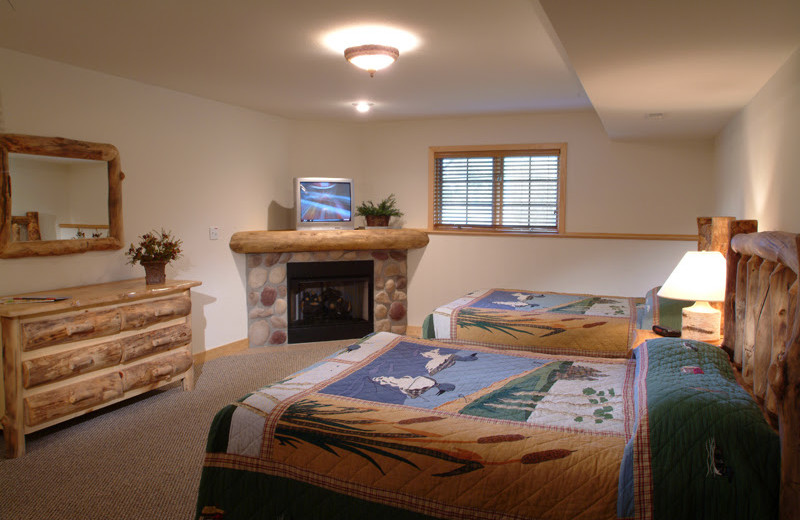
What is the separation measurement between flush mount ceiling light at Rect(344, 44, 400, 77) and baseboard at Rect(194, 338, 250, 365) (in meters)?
2.86

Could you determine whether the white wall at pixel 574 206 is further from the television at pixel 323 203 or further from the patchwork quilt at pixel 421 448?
the patchwork quilt at pixel 421 448

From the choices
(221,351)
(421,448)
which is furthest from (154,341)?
(421,448)

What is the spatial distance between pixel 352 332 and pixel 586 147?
290 centimetres

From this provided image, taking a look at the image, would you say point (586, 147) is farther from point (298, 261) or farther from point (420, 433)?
point (420, 433)

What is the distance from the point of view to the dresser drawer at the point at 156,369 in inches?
136

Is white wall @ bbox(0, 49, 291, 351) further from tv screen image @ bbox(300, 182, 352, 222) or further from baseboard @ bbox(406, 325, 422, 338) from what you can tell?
baseboard @ bbox(406, 325, 422, 338)

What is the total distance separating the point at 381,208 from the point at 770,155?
3706 millimetres

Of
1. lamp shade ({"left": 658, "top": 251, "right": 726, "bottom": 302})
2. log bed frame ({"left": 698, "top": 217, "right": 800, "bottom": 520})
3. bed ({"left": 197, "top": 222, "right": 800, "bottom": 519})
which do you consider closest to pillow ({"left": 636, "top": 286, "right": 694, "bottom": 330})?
log bed frame ({"left": 698, "top": 217, "right": 800, "bottom": 520})

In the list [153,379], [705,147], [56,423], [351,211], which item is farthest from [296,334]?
[705,147]

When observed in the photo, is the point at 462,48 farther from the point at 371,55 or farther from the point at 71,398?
the point at 71,398

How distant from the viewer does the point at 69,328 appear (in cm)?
308

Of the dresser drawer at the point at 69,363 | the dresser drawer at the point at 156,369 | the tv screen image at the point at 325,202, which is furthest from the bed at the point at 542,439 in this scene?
the tv screen image at the point at 325,202

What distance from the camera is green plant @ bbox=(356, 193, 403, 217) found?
568 cm

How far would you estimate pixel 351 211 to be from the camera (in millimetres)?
5391
